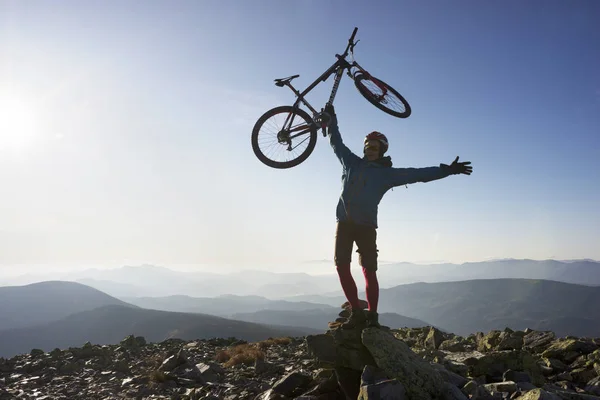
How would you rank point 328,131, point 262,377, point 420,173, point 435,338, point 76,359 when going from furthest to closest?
point 76,359, point 435,338, point 262,377, point 328,131, point 420,173

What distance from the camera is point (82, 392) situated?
32.1 feet

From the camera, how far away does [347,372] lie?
6.61 meters

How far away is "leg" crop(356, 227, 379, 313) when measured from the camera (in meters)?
7.26

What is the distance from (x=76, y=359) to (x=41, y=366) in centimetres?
126

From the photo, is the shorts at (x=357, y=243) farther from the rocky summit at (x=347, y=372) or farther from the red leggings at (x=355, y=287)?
the rocky summit at (x=347, y=372)

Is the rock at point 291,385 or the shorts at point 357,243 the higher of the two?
the shorts at point 357,243

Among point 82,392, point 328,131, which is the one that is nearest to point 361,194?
point 328,131

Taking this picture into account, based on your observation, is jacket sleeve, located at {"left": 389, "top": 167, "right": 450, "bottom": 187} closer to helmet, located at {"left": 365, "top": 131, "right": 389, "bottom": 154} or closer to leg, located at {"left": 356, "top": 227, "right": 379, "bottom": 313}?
Answer: helmet, located at {"left": 365, "top": 131, "right": 389, "bottom": 154}

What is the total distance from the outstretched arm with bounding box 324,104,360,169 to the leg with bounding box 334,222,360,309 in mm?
1534

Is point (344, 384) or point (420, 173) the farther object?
Answer: point (420, 173)

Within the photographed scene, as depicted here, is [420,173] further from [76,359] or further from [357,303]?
[76,359]

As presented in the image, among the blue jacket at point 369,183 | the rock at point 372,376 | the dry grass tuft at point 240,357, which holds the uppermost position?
the blue jacket at point 369,183

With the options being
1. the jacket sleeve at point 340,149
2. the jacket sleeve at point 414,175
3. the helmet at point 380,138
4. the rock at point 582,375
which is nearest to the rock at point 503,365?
the rock at point 582,375

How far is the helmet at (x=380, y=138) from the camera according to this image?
25.5 feet
